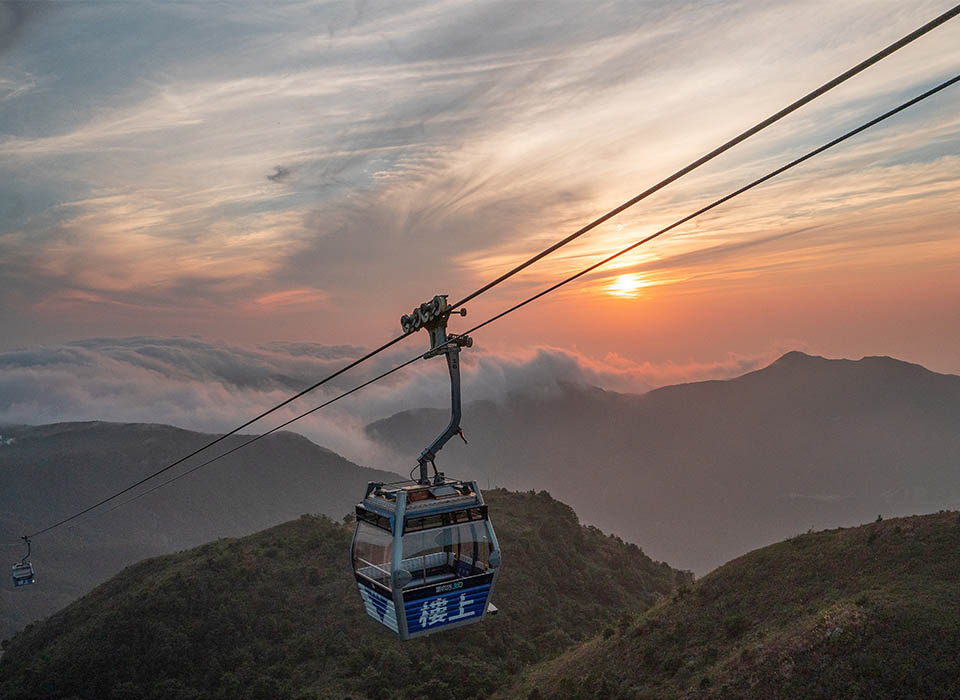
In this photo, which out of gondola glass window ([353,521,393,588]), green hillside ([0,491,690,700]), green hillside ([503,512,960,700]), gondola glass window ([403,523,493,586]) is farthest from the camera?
green hillside ([0,491,690,700])

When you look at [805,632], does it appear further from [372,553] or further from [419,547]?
[372,553]

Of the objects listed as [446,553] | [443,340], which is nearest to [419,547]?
[446,553]

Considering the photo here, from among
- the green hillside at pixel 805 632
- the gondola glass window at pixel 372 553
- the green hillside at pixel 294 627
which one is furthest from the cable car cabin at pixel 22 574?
the gondola glass window at pixel 372 553

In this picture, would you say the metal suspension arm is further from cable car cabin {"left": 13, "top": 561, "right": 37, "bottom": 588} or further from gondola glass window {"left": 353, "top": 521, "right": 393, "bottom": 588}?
cable car cabin {"left": 13, "top": 561, "right": 37, "bottom": 588}

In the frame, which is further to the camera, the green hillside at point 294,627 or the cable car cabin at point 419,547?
the green hillside at point 294,627

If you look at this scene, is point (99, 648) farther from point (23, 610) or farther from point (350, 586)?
point (23, 610)

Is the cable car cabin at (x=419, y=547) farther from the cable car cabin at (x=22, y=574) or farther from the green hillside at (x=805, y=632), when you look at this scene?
the cable car cabin at (x=22, y=574)

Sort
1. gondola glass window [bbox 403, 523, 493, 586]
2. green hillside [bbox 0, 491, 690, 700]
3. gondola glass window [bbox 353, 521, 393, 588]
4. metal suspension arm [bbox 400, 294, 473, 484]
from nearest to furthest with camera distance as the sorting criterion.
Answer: metal suspension arm [bbox 400, 294, 473, 484], gondola glass window [bbox 403, 523, 493, 586], gondola glass window [bbox 353, 521, 393, 588], green hillside [bbox 0, 491, 690, 700]

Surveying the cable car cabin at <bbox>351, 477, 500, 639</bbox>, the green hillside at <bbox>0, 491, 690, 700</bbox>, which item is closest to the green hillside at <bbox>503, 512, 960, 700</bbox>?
the green hillside at <bbox>0, 491, 690, 700</bbox>
